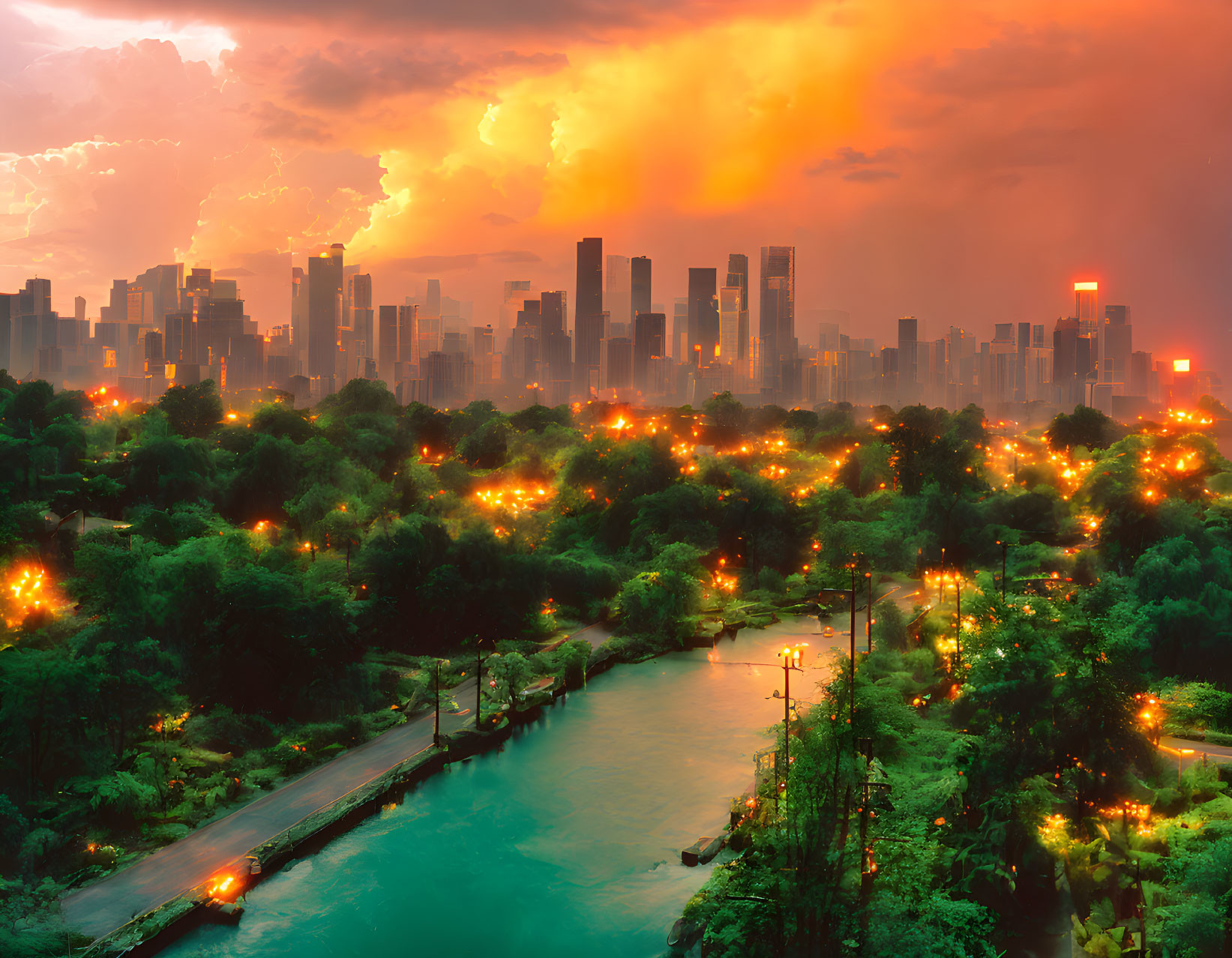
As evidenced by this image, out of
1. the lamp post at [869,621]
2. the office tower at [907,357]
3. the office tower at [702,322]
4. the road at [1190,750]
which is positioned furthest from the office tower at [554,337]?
the road at [1190,750]

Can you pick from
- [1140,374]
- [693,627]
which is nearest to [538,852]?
[693,627]

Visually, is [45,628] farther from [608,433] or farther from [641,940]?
[608,433]

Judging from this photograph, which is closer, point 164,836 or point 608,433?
point 164,836

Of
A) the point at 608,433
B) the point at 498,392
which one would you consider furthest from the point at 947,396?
the point at 608,433

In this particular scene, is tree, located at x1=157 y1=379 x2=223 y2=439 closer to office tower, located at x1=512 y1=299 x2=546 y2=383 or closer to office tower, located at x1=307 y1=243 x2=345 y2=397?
office tower, located at x1=307 y1=243 x2=345 y2=397

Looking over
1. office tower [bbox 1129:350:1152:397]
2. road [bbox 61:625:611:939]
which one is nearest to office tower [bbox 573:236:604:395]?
office tower [bbox 1129:350:1152:397]

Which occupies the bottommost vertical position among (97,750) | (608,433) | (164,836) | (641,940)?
(641,940)
